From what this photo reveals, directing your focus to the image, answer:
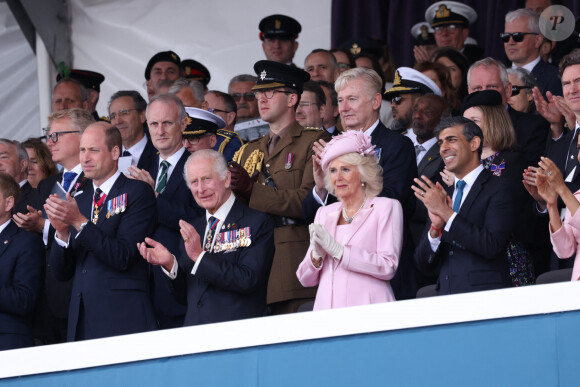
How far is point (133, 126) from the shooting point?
6.22 m

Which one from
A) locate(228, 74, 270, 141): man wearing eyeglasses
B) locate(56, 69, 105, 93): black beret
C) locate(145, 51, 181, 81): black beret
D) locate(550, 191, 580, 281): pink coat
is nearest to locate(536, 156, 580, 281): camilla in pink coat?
locate(550, 191, 580, 281): pink coat

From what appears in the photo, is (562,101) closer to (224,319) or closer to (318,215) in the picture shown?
(318,215)

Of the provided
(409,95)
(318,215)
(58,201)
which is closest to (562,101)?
(409,95)

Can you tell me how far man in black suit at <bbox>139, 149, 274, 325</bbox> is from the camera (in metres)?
4.34

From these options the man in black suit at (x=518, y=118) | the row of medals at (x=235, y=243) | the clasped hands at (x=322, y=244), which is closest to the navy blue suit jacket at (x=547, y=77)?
the man in black suit at (x=518, y=118)

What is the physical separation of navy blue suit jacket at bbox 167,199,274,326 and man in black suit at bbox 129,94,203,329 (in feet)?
1.25

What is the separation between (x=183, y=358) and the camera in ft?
11.0

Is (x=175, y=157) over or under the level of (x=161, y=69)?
under

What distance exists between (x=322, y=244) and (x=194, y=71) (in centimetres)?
418

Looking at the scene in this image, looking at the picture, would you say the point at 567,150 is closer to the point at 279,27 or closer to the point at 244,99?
the point at 244,99

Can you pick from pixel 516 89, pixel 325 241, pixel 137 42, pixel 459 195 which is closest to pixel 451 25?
pixel 516 89

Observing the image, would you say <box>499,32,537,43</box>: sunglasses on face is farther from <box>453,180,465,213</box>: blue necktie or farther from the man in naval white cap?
<box>453,180,465,213</box>: blue necktie

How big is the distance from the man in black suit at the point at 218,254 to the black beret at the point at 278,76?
2.63 feet

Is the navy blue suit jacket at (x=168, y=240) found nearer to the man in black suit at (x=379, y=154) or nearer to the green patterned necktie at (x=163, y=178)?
the green patterned necktie at (x=163, y=178)
